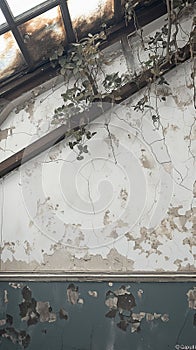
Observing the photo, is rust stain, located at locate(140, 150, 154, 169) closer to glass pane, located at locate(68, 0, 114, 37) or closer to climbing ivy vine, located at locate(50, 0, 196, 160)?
climbing ivy vine, located at locate(50, 0, 196, 160)

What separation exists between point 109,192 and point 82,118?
19.1 inches

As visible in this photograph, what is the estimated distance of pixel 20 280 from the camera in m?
2.28

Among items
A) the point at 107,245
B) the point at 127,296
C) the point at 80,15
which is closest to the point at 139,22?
the point at 80,15

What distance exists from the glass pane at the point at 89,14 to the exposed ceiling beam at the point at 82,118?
42 cm

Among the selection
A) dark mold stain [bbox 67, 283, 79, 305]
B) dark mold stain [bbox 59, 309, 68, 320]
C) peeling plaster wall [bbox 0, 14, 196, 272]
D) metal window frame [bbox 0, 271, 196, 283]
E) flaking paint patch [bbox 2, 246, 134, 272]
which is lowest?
dark mold stain [bbox 59, 309, 68, 320]

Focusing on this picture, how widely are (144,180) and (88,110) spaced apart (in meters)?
0.55

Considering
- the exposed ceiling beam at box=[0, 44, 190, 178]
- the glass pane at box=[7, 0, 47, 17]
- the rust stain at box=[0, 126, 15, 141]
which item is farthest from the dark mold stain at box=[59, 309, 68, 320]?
the glass pane at box=[7, 0, 47, 17]

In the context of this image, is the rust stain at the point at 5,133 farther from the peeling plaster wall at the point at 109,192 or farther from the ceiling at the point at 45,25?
the ceiling at the point at 45,25

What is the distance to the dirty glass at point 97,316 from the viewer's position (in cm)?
210

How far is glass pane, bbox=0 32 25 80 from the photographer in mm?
2180

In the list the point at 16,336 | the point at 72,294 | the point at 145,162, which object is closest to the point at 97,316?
the point at 72,294

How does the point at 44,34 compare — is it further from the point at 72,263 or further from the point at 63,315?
the point at 63,315

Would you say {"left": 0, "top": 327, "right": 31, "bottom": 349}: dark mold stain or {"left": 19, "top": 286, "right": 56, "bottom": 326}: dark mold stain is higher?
{"left": 19, "top": 286, "right": 56, "bottom": 326}: dark mold stain

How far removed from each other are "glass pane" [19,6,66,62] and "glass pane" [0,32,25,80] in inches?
2.7
